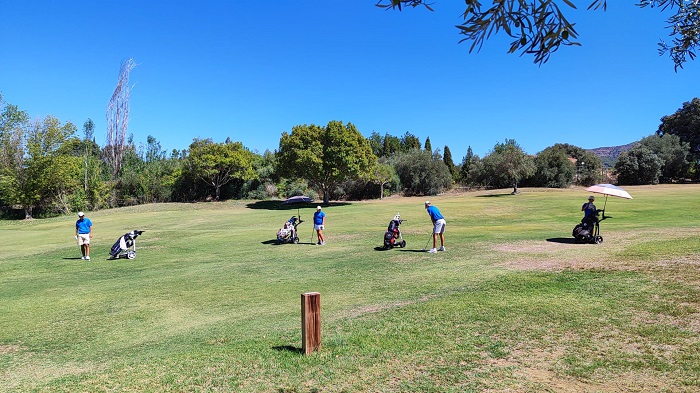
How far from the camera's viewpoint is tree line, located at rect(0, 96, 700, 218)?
44.5 metres

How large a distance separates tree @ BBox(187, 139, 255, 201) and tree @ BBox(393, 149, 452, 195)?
67.8ft

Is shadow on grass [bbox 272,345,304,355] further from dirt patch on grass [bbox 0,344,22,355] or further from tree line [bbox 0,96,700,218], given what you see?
tree line [bbox 0,96,700,218]

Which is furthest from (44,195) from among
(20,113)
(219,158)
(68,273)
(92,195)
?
(68,273)

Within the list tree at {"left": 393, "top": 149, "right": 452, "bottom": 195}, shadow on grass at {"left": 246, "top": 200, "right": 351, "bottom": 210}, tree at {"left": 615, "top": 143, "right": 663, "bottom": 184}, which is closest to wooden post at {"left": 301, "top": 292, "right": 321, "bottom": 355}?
shadow on grass at {"left": 246, "top": 200, "right": 351, "bottom": 210}

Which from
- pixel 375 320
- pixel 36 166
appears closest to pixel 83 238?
pixel 375 320

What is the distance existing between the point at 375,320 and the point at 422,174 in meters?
51.7

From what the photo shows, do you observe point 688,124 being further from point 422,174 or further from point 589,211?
point 589,211

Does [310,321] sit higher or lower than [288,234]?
higher

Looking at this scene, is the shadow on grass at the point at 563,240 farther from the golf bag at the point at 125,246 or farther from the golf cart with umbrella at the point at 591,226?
the golf bag at the point at 125,246

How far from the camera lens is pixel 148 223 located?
3409cm

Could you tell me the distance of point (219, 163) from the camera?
5288 centimetres

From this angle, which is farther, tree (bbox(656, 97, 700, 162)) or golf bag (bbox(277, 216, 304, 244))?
tree (bbox(656, 97, 700, 162))

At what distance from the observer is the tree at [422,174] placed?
5781cm

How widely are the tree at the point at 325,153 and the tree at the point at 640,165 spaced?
1470 inches
